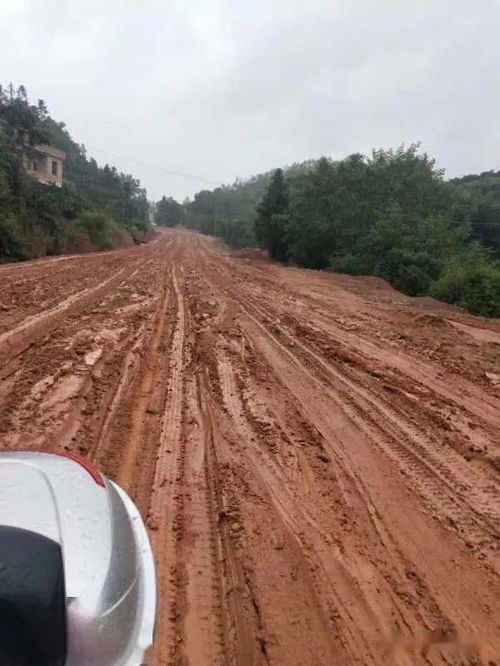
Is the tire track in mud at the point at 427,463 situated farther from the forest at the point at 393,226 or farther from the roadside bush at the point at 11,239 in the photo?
the roadside bush at the point at 11,239

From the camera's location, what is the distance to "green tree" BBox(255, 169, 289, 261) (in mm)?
34031

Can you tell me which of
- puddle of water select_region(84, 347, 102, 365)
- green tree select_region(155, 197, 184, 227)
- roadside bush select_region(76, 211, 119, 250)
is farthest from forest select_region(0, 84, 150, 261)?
green tree select_region(155, 197, 184, 227)

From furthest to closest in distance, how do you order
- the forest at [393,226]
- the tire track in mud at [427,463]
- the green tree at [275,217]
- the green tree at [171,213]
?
the green tree at [171,213] < the green tree at [275,217] < the forest at [393,226] < the tire track in mud at [427,463]

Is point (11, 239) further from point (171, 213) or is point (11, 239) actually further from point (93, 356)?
point (171, 213)

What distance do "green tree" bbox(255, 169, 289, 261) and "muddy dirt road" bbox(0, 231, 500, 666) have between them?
86.5 ft

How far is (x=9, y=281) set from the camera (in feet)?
39.1

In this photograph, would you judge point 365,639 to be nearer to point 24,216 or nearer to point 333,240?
point 24,216

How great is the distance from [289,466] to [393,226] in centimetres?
1914

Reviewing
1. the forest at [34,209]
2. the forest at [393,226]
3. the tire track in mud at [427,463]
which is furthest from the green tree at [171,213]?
the tire track in mud at [427,463]

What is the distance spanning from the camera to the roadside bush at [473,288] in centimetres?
1394

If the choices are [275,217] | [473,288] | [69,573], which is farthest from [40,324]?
[275,217]

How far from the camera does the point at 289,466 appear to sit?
386 cm

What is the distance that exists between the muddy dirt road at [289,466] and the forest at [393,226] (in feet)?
31.1

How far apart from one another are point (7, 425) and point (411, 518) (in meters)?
3.16
